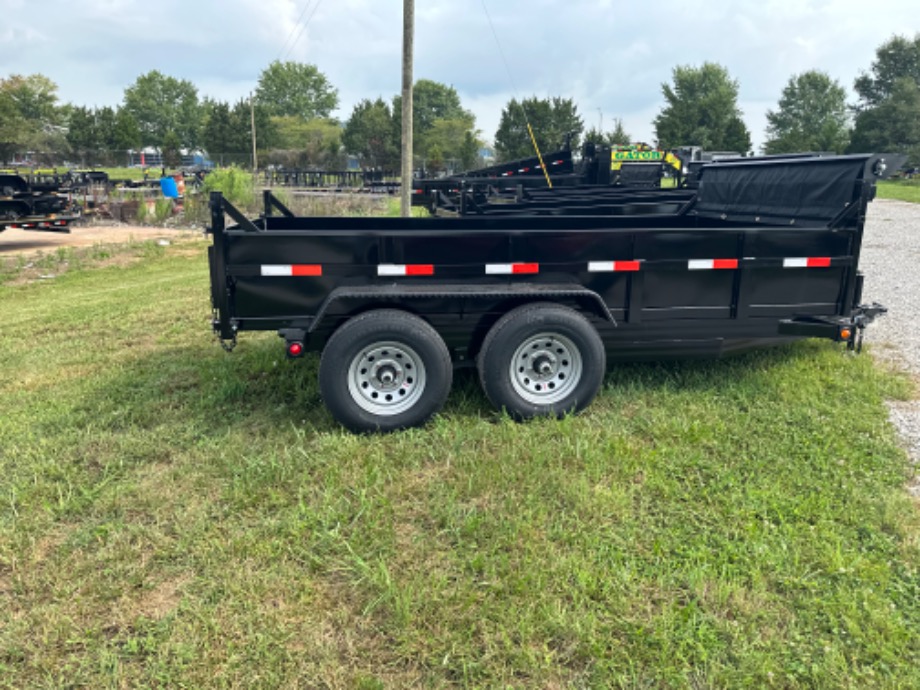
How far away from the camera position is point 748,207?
19.5 ft

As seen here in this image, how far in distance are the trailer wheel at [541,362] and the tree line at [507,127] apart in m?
38.4

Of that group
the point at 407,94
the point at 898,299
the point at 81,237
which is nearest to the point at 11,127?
the point at 81,237

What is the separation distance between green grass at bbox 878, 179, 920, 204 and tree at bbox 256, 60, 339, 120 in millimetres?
75952

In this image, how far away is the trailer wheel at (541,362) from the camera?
4121 mm

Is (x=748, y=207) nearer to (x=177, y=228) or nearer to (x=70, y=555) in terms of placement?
(x=70, y=555)

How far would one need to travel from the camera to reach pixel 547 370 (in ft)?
14.0

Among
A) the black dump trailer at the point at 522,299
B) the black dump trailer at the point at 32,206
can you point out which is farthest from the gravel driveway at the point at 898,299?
the black dump trailer at the point at 32,206

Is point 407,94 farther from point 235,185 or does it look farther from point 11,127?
point 11,127

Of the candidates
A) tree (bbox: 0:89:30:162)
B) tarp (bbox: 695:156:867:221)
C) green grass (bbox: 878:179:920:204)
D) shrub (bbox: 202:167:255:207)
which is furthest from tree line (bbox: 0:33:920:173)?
tarp (bbox: 695:156:867:221)

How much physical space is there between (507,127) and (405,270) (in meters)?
52.7

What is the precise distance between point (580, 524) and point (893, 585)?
1.28m

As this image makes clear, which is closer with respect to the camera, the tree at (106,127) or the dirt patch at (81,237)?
the dirt patch at (81,237)

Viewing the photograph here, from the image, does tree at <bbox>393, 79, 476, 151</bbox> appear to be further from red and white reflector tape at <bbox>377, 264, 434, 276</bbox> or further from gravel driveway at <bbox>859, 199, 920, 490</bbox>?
red and white reflector tape at <bbox>377, 264, 434, 276</bbox>

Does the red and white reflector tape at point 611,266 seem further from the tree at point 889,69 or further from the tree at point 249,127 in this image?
the tree at point 889,69
